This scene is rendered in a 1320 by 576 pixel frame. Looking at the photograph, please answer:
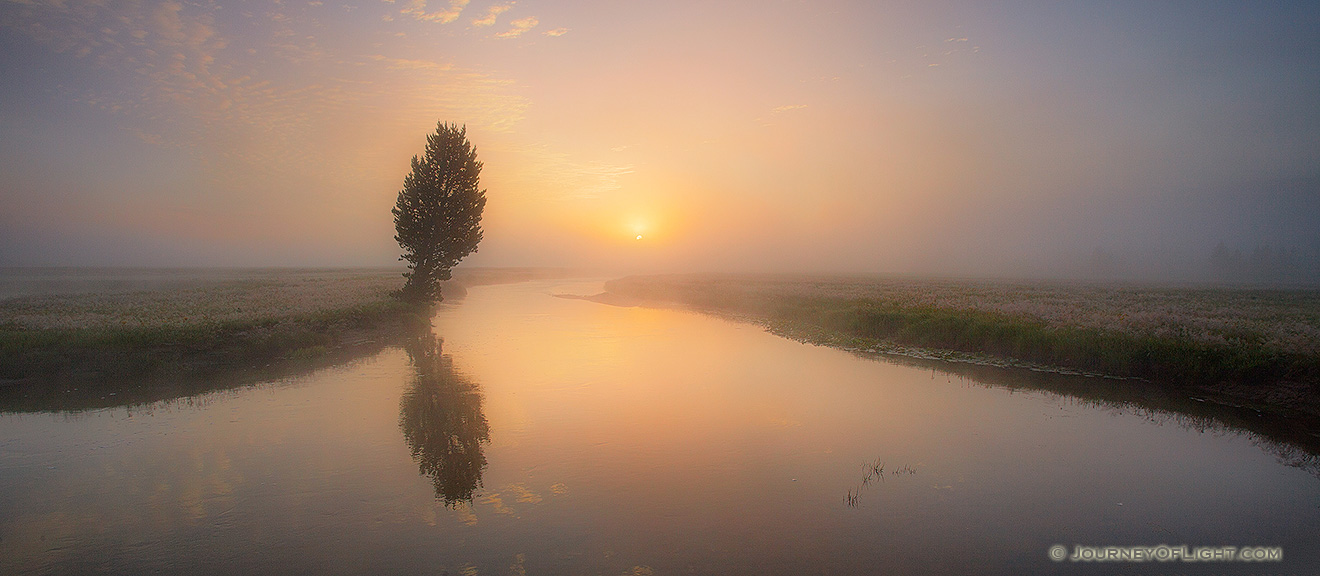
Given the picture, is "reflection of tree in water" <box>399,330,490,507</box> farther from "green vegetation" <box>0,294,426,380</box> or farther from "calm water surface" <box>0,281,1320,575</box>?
"green vegetation" <box>0,294,426,380</box>

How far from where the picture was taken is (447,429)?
1249 centimetres

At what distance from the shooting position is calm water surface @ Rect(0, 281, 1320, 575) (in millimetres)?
7020

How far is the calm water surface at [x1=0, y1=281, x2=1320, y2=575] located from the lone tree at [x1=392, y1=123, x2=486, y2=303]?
21.0 meters

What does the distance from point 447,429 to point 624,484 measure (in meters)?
5.26

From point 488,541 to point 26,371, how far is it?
1871 centimetres

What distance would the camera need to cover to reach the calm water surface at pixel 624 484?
7020 mm

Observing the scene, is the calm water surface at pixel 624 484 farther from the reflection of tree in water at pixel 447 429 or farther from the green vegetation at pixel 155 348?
the green vegetation at pixel 155 348

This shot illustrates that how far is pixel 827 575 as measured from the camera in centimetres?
660

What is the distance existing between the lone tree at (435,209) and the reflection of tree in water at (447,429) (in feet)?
60.3

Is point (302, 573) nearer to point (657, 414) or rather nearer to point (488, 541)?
point (488, 541)

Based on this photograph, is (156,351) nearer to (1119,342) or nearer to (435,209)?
(435,209)

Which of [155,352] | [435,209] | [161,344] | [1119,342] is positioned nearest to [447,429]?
[155,352]

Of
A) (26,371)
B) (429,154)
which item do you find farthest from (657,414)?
(429,154)

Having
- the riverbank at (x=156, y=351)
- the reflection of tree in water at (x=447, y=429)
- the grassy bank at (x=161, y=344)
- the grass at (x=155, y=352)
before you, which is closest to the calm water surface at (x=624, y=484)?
the reflection of tree in water at (x=447, y=429)
